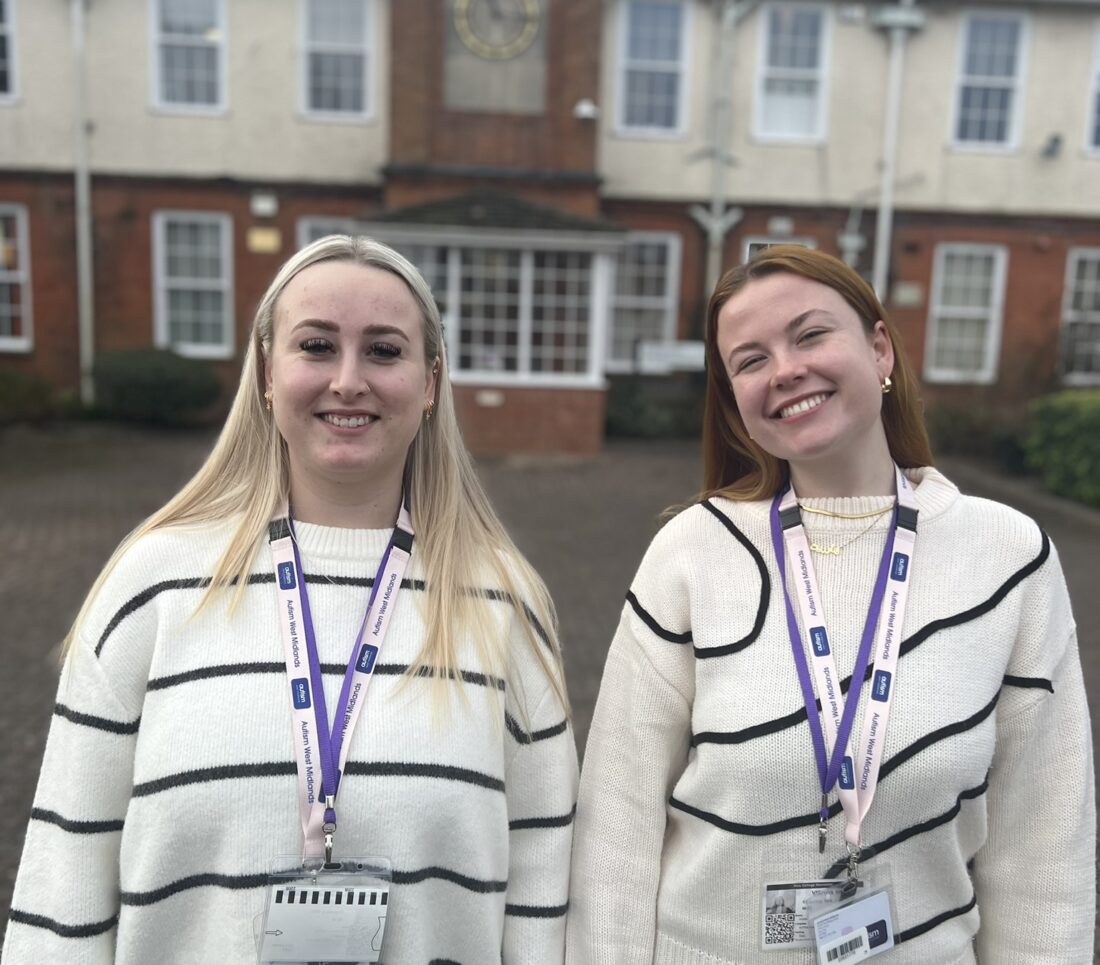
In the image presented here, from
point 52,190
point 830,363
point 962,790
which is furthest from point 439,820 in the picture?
point 52,190

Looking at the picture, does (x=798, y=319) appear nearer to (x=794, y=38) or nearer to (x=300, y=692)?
(x=300, y=692)

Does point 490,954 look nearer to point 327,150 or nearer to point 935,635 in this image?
point 935,635

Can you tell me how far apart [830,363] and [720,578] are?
43 cm

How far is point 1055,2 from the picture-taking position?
1609 centimetres

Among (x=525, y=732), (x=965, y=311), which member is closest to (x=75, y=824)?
(x=525, y=732)

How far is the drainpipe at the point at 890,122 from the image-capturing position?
15.9 m

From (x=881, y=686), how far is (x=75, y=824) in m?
1.39

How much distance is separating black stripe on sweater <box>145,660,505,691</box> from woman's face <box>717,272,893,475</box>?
68 centimetres

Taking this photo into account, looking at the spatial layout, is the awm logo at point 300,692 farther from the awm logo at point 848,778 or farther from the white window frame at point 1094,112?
the white window frame at point 1094,112

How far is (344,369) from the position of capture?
1797mm

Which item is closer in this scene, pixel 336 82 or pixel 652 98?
pixel 336 82

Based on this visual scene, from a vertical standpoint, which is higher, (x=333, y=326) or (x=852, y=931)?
(x=333, y=326)

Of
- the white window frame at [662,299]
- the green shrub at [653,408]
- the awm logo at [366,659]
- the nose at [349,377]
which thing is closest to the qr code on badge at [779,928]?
the awm logo at [366,659]

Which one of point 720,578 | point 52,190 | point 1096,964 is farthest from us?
point 52,190
